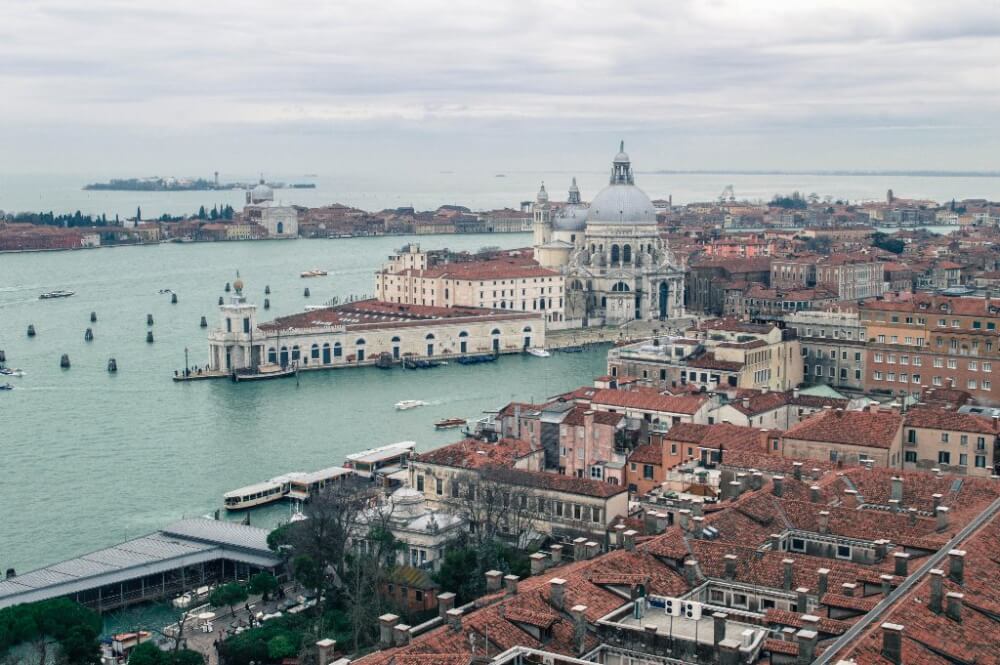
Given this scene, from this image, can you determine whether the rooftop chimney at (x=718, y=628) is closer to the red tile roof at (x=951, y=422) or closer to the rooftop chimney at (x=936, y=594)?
the rooftop chimney at (x=936, y=594)

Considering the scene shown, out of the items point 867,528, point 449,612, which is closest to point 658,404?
point 867,528

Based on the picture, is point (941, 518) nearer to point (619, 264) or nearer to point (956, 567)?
point (956, 567)

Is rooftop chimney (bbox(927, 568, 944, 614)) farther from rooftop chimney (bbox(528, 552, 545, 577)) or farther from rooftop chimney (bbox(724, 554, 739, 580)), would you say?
rooftop chimney (bbox(528, 552, 545, 577))

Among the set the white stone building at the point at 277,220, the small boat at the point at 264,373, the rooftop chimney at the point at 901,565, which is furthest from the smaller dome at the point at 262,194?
the rooftop chimney at the point at 901,565

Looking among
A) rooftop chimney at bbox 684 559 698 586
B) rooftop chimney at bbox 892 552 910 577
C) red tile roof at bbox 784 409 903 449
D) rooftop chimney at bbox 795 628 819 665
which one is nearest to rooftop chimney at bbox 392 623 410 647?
rooftop chimney at bbox 684 559 698 586

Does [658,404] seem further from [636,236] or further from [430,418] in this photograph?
[636,236]
